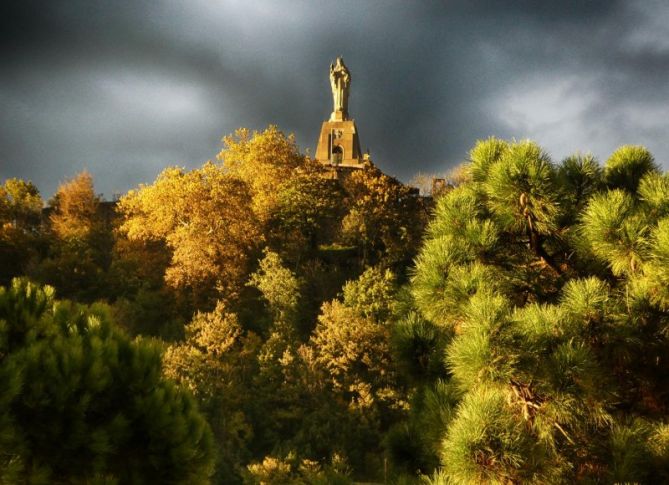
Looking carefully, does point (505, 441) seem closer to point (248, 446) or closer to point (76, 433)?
point (76, 433)

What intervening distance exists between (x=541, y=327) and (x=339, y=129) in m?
52.6

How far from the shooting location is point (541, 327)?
5.21m

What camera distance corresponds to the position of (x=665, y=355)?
6105 mm

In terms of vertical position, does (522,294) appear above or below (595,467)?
above

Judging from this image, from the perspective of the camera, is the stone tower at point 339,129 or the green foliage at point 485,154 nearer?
the green foliage at point 485,154

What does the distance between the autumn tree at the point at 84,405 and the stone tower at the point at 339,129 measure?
46381 millimetres

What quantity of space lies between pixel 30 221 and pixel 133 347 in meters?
33.5

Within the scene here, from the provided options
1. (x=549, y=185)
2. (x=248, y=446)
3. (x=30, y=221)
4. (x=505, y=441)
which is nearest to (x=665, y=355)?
(x=549, y=185)

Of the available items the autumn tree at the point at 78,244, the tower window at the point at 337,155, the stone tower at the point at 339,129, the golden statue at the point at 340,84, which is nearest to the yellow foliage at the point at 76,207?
the autumn tree at the point at 78,244

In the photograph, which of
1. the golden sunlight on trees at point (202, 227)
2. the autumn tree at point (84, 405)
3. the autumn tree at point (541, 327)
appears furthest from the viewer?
the golden sunlight on trees at point (202, 227)

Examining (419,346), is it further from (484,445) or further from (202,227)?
(202,227)

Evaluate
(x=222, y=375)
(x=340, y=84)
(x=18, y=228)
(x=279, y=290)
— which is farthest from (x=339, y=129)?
→ (x=222, y=375)

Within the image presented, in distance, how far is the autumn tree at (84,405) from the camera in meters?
6.69

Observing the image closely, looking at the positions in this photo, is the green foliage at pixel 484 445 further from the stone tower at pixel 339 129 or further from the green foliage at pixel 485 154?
the stone tower at pixel 339 129
